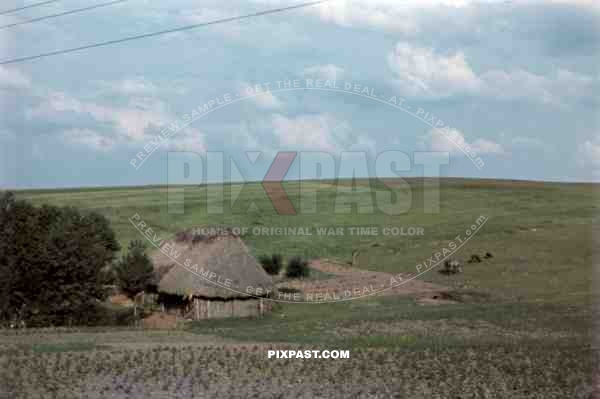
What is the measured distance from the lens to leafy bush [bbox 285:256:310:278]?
39.9 metres

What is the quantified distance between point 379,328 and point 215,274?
12.2 m

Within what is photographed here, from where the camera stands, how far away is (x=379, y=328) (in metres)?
22.6

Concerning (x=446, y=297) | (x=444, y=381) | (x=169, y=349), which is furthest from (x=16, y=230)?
(x=444, y=381)

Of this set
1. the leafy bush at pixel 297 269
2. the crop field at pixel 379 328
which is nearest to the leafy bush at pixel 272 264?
the leafy bush at pixel 297 269

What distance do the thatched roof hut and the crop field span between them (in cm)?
157

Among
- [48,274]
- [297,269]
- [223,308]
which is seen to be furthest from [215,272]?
[297,269]

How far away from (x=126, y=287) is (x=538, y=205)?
1298 inches

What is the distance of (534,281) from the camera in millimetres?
33688

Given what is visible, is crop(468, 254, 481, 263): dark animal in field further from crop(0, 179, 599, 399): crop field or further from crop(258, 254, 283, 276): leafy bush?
crop(258, 254, 283, 276): leafy bush

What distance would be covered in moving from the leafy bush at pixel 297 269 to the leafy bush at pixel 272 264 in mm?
851

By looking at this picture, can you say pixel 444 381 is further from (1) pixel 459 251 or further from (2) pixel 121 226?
(2) pixel 121 226

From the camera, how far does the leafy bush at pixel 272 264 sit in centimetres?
4094

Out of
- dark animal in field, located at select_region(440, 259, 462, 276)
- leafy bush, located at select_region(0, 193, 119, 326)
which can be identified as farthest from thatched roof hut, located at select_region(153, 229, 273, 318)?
dark animal in field, located at select_region(440, 259, 462, 276)

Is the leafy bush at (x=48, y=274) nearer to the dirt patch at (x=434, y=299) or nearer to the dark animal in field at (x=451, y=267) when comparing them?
the dirt patch at (x=434, y=299)
